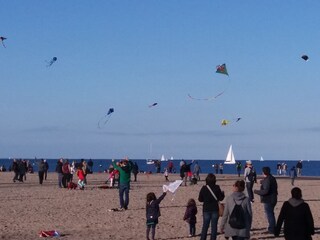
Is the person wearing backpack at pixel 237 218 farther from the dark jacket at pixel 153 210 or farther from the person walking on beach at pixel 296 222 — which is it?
the dark jacket at pixel 153 210

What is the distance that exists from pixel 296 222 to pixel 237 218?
1.29m

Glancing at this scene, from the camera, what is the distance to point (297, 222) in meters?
9.77

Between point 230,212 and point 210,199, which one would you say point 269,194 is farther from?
point 230,212

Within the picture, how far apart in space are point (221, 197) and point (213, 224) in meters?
0.55

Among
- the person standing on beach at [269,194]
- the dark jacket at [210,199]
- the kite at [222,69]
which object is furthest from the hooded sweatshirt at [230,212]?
the kite at [222,69]

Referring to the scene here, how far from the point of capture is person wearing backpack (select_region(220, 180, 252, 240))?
10.9m

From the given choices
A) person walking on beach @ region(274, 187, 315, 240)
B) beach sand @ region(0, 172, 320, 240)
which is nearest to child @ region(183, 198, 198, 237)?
beach sand @ region(0, 172, 320, 240)

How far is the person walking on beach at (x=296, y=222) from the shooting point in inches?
384

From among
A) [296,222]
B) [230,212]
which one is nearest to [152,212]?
[230,212]

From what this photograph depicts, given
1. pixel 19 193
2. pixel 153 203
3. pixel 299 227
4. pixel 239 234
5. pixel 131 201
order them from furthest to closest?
pixel 19 193 < pixel 131 201 < pixel 153 203 < pixel 239 234 < pixel 299 227

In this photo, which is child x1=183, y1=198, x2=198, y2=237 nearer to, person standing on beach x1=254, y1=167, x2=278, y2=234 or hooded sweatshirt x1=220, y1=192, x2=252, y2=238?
person standing on beach x1=254, y1=167, x2=278, y2=234

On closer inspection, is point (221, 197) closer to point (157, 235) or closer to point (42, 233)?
point (157, 235)

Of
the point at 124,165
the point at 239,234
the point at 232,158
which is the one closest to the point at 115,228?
the point at 124,165

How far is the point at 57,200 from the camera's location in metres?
24.0
